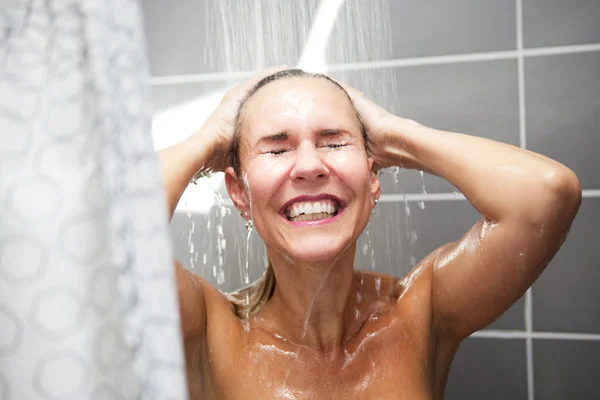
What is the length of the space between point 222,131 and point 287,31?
0.58 meters

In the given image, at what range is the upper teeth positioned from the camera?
963 mm

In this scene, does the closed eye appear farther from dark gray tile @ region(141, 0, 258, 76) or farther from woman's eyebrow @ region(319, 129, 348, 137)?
dark gray tile @ region(141, 0, 258, 76)

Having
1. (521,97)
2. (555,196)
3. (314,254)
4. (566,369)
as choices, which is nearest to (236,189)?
(314,254)

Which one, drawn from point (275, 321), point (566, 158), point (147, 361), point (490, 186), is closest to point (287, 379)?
point (275, 321)

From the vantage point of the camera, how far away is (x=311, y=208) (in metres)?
0.96

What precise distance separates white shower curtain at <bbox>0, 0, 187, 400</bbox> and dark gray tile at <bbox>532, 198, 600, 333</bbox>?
4.19ft

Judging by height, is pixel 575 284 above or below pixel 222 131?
below

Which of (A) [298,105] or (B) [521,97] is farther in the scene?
(B) [521,97]

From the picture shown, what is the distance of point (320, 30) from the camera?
4.94 ft

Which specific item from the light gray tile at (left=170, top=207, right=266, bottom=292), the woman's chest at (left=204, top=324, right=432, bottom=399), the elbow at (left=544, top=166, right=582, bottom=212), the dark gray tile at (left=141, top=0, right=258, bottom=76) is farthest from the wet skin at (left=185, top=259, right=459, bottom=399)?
the dark gray tile at (left=141, top=0, right=258, bottom=76)

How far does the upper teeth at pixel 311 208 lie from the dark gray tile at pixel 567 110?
0.70 metres

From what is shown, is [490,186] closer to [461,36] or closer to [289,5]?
[461,36]

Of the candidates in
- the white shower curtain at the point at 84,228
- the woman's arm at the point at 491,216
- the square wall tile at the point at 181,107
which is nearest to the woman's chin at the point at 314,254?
the woman's arm at the point at 491,216

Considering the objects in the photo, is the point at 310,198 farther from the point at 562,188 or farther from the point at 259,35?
the point at 259,35
